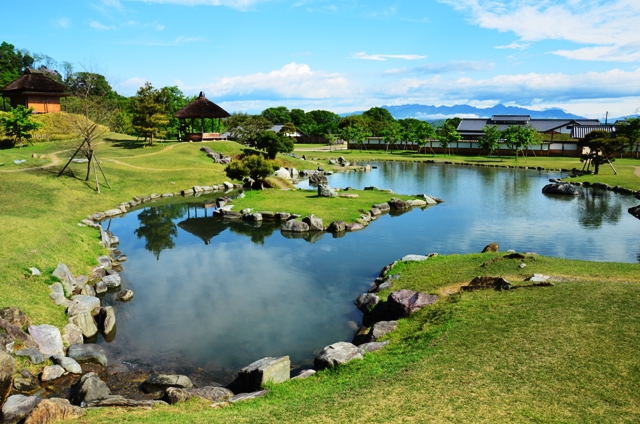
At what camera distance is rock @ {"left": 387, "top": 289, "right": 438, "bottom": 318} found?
16.2 m

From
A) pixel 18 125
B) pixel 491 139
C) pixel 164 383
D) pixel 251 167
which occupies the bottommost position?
pixel 164 383

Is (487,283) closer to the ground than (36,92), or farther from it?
closer to the ground

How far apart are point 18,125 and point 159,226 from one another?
105ft

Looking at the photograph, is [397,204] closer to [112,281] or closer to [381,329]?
[112,281]

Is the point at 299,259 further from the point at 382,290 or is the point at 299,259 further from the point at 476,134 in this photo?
the point at 476,134

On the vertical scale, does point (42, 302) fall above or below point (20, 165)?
below

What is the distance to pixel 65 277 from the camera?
1931 cm

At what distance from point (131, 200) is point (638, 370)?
1524 inches

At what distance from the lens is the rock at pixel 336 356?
12992 millimetres

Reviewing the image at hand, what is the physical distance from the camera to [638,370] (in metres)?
9.95

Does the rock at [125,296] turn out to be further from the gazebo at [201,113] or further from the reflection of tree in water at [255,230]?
the gazebo at [201,113]

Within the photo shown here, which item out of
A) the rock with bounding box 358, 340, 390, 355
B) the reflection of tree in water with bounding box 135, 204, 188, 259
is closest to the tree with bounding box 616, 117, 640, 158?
the reflection of tree in water with bounding box 135, 204, 188, 259

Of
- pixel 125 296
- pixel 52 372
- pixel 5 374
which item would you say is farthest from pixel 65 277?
pixel 5 374

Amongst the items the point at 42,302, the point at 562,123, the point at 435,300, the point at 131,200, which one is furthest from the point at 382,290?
the point at 562,123
